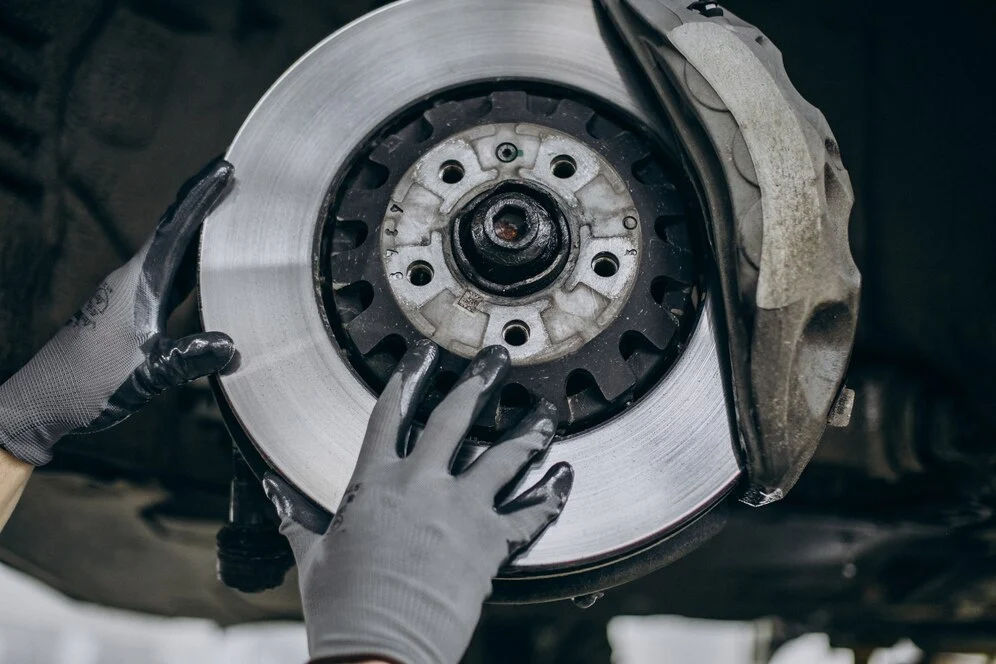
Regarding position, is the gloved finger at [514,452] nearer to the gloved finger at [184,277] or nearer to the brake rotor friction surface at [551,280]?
the brake rotor friction surface at [551,280]

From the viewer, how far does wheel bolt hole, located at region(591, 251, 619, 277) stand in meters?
0.80

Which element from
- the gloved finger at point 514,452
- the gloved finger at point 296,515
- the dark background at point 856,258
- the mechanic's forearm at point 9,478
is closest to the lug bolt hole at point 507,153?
the gloved finger at point 514,452

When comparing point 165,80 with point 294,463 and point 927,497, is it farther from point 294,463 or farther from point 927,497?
point 927,497

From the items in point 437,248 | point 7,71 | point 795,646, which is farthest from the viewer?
point 795,646

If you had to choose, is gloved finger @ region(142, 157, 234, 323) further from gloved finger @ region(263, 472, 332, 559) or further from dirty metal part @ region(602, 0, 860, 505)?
dirty metal part @ region(602, 0, 860, 505)

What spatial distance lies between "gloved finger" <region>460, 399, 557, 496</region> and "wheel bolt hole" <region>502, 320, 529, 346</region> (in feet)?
0.19

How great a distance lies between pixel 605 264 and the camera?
2.65 ft

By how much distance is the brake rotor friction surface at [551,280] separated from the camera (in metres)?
0.79

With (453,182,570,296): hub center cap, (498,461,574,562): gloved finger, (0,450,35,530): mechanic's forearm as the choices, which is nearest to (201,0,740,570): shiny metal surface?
(498,461,574,562): gloved finger

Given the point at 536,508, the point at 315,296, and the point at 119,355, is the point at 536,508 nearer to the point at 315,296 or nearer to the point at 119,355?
the point at 315,296

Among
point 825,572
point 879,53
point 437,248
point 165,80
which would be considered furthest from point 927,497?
point 165,80

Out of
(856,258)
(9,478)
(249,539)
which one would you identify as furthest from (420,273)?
(856,258)

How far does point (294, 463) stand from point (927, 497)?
0.77 metres

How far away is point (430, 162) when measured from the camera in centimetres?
82
